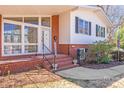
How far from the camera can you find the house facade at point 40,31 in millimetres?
14242

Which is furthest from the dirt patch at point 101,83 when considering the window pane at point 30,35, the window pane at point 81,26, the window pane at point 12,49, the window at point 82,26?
the window pane at point 81,26

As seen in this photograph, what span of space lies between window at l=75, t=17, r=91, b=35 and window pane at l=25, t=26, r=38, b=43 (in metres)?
3.15

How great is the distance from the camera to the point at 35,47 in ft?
51.8

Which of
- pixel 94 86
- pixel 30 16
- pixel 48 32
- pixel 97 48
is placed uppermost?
pixel 30 16

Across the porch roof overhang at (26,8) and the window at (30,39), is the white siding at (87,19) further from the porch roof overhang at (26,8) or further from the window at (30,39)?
the window at (30,39)

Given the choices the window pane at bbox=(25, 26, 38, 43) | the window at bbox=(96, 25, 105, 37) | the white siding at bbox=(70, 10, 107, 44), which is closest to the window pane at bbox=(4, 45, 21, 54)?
the window pane at bbox=(25, 26, 38, 43)

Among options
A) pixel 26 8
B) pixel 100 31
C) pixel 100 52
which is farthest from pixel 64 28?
pixel 100 31

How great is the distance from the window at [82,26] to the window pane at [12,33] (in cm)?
438

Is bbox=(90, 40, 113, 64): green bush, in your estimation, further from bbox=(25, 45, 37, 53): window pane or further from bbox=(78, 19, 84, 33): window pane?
bbox=(25, 45, 37, 53): window pane

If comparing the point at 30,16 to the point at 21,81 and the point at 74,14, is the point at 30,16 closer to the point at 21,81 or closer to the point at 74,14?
the point at 74,14

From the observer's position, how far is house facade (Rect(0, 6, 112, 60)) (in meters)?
14.2

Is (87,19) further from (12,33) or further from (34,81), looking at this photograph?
(34,81)

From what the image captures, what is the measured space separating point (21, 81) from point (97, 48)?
826 cm
